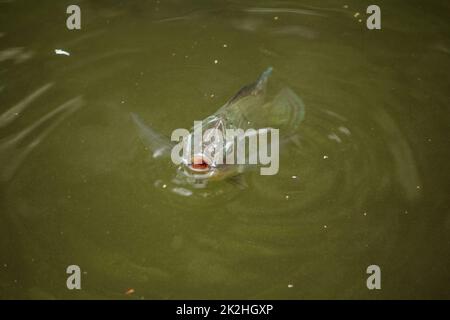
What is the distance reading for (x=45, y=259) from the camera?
2.97 m

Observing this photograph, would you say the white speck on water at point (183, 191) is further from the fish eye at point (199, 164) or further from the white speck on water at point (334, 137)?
the white speck on water at point (334, 137)

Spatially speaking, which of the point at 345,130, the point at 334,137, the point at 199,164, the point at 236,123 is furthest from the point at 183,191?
the point at 345,130

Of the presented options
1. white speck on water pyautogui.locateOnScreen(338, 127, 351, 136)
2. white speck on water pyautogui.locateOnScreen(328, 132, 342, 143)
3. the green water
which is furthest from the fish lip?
white speck on water pyautogui.locateOnScreen(338, 127, 351, 136)

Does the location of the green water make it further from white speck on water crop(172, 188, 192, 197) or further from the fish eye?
the fish eye

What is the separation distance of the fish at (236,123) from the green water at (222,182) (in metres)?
0.08

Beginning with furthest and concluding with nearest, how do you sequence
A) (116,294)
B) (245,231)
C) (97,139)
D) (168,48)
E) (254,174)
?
1. (168,48)
2. (97,139)
3. (254,174)
4. (245,231)
5. (116,294)

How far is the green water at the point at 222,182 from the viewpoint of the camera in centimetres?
294

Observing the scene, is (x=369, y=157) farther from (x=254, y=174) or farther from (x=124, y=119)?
(x=124, y=119)

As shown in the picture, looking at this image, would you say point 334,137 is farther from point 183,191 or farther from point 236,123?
point 183,191

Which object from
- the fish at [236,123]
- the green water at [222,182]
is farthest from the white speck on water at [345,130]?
the fish at [236,123]

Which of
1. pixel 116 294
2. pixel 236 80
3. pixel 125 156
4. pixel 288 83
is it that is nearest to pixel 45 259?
pixel 116 294

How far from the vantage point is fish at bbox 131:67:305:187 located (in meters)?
3.25

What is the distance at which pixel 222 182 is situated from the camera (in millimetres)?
3270

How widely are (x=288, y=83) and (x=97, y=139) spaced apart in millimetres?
1497
